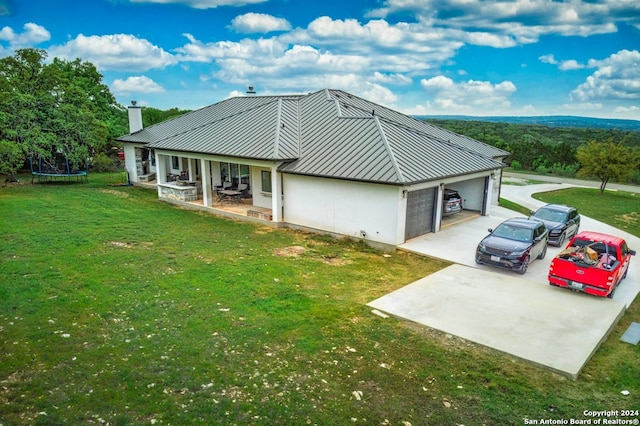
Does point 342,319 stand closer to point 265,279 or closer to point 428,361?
point 428,361

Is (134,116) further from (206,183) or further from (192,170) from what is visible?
(206,183)

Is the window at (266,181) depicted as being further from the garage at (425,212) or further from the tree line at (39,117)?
the tree line at (39,117)

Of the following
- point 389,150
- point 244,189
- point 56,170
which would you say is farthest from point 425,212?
point 56,170

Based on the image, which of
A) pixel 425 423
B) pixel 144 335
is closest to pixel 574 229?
pixel 425 423

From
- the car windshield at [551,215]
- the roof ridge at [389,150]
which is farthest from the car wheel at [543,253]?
the roof ridge at [389,150]

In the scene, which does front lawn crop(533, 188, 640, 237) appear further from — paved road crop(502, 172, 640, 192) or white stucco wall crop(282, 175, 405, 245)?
white stucco wall crop(282, 175, 405, 245)

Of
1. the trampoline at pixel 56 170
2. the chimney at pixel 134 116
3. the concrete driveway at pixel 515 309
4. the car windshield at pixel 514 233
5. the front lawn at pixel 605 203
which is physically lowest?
the front lawn at pixel 605 203
